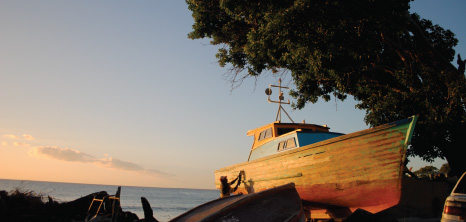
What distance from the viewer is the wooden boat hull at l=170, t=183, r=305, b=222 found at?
18.9 feet

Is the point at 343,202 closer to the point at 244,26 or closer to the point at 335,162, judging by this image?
the point at 335,162

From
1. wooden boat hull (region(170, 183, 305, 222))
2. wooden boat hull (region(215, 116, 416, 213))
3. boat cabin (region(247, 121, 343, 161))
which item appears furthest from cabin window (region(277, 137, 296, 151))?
wooden boat hull (region(170, 183, 305, 222))

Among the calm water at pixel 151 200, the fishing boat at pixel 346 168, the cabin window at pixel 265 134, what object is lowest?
the calm water at pixel 151 200

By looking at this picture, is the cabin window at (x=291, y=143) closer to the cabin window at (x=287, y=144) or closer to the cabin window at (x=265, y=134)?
the cabin window at (x=287, y=144)

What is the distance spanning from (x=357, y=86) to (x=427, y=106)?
2795 millimetres

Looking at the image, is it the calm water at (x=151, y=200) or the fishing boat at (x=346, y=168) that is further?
the calm water at (x=151, y=200)

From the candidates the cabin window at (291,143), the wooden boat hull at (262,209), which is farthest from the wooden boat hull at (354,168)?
the wooden boat hull at (262,209)

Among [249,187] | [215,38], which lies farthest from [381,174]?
[215,38]

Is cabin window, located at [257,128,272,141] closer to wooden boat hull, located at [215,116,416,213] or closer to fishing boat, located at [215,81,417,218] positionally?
fishing boat, located at [215,81,417,218]

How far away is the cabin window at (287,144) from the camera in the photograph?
462 inches

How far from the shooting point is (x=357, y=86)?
12.3 m

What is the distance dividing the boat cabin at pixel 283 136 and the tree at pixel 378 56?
6.80 ft

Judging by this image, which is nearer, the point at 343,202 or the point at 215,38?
the point at 343,202

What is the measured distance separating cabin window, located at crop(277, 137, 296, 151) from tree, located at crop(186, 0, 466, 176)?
2.85 metres
